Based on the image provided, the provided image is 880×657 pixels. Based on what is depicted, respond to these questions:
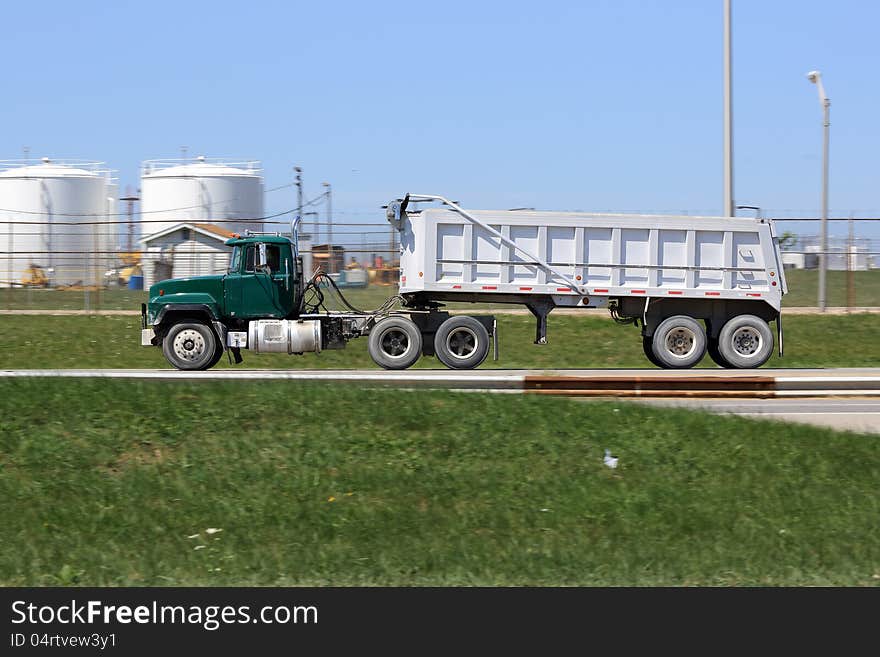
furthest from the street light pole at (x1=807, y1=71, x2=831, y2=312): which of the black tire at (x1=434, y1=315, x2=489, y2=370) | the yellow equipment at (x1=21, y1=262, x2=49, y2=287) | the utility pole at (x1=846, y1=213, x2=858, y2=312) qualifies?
the yellow equipment at (x1=21, y1=262, x2=49, y2=287)

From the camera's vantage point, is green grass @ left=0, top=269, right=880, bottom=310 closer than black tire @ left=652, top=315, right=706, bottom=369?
No

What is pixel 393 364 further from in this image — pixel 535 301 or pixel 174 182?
pixel 174 182

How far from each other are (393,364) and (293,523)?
A: 10.3 metres

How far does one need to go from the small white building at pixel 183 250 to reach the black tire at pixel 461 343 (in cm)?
1263

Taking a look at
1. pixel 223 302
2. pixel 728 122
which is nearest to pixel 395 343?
pixel 223 302

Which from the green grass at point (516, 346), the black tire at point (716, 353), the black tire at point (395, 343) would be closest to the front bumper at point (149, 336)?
the green grass at point (516, 346)

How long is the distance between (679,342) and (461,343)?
12.1 ft

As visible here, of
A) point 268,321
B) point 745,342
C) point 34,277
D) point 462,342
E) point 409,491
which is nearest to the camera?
point 409,491

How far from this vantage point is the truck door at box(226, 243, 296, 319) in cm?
1903

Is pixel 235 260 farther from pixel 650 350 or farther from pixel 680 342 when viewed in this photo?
pixel 680 342

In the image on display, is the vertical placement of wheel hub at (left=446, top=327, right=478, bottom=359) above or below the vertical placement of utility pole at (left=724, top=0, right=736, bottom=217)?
below

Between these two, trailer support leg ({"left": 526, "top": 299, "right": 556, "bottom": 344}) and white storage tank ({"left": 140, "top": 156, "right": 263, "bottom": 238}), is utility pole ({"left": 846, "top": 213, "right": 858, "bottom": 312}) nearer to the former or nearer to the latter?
trailer support leg ({"left": 526, "top": 299, "right": 556, "bottom": 344})

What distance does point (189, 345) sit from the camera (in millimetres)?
18812

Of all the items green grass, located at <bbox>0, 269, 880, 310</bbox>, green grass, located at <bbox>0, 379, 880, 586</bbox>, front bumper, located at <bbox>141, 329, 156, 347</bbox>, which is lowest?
green grass, located at <bbox>0, 379, 880, 586</bbox>
